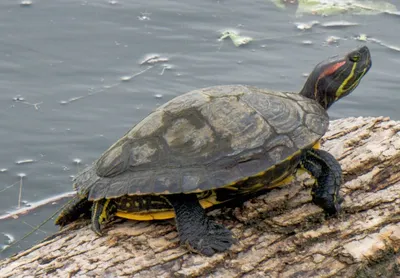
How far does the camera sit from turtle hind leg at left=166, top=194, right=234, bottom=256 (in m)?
3.90

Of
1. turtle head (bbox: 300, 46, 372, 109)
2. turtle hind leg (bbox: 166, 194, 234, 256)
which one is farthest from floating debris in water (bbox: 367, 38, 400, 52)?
turtle hind leg (bbox: 166, 194, 234, 256)

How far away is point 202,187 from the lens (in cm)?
388

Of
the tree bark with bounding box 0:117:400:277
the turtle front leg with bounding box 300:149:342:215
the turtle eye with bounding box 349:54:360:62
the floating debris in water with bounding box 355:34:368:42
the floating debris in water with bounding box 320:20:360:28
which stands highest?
the turtle eye with bounding box 349:54:360:62

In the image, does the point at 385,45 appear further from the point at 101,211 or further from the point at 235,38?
the point at 101,211

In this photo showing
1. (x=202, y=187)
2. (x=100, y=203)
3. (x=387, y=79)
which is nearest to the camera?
(x=202, y=187)

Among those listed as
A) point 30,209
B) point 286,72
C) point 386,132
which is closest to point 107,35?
point 286,72

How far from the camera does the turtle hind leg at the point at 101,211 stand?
13.5ft

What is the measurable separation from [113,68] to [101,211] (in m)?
3.10

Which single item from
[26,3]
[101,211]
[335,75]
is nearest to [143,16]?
[26,3]

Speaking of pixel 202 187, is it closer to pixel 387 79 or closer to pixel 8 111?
pixel 8 111

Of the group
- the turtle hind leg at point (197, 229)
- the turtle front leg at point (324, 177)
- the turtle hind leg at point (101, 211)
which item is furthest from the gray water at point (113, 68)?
the turtle front leg at point (324, 177)

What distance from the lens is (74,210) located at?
4352 mm

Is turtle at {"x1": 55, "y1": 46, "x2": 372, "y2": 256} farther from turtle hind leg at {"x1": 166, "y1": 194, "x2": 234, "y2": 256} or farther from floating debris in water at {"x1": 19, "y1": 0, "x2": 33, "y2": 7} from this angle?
floating debris in water at {"x1": 19, "y1": 0, "x2": 33, "y2": 7}

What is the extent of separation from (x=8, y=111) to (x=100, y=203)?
8.70ft
